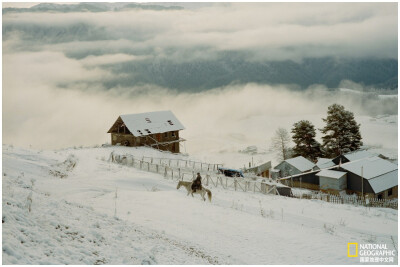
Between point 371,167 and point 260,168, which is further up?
point 371,167

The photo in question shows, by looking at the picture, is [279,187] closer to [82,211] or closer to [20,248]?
[82,211]

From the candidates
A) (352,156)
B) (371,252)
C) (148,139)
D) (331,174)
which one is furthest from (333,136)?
(371,252)

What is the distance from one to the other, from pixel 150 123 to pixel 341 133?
115ft

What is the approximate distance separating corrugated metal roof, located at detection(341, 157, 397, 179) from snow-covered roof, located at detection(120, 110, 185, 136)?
29526mm

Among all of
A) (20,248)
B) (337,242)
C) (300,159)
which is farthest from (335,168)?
(20,248)

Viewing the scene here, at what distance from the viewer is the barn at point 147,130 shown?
58.6m

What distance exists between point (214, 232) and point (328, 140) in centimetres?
5731

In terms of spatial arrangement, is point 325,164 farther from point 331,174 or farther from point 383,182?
point 383,182

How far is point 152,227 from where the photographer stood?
1442 centimetres

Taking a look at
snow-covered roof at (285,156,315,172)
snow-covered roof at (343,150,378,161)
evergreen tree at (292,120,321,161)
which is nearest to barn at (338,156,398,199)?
snow-covered roof at (343,150,378,161)

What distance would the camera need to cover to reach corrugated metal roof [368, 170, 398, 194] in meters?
43.8

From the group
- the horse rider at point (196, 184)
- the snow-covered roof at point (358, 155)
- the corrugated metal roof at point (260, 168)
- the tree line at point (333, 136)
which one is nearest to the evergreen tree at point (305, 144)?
the tree line at point (333, 136)

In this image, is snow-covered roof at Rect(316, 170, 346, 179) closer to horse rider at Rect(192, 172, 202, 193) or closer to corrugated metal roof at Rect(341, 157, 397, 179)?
corrugated metal roof at Rect(341, 157, 397, 179)

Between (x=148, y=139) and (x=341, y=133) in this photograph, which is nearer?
(x=148, y=139)
